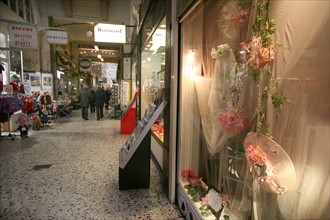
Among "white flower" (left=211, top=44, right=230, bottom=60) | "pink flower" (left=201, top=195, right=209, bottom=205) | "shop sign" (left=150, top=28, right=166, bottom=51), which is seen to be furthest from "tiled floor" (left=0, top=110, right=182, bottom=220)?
"shop sign" (left=150, top=28, right=166, bottom=51)

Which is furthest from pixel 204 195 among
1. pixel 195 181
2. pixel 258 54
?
pixel 258 54

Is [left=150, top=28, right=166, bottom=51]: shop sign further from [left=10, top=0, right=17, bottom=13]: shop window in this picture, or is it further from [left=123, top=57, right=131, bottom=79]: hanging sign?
[left=123, top=57, right=131, bottom=79]: hanging sign

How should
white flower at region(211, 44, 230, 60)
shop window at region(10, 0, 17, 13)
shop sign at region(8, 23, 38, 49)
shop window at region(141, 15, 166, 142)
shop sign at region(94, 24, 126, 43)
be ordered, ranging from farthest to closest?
shop window at region(10, 0, 17, 13) < shop sign at region(94, 24, 126, 43) < shop sign at region(8, 23, 38, 49) < shop window at region(141, 15, 166, 142) < white flower at region(211, 44, 230, 60)

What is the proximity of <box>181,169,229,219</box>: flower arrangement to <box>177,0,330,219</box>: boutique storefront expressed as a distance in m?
0.01

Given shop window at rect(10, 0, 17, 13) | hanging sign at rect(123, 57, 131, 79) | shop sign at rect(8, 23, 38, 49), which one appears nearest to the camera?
shop sign at rect(8, 23, 38, 49)

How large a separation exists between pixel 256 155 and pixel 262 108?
0.29m

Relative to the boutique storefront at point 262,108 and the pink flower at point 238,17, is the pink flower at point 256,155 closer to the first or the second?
the boutique storefront at point 262,108

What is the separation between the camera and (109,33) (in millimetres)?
6727

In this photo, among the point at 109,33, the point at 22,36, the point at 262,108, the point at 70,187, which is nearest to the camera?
the point at 262,108

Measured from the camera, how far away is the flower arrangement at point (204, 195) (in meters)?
1.95

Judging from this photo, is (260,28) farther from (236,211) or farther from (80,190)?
(80,190)

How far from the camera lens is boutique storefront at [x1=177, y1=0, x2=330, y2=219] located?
1077mm

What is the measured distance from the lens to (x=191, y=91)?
8.34 feet

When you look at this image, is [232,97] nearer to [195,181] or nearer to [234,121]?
[234,121]
